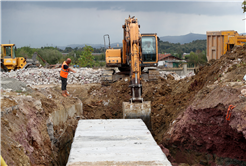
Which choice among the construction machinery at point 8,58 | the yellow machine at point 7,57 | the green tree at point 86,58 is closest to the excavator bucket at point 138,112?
the construction machinery at point 8,58

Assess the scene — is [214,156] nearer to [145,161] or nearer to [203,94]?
[203,94]

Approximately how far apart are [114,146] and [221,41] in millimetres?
9325

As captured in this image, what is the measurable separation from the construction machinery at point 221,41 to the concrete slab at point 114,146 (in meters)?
7.38

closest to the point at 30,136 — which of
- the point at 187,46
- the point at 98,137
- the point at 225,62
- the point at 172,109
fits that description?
the point at 98,137

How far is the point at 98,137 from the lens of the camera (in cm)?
505

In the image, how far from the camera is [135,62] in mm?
8414

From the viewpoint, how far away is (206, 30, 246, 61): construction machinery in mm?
10766

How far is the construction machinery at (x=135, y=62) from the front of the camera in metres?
7.80

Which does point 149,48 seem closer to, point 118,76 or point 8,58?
point 118,76

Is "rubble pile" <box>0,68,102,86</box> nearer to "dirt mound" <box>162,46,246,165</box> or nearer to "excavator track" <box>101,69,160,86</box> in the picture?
"excavator track" <box>101,69,160,86</box>

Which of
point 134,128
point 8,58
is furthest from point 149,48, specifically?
point 8,58

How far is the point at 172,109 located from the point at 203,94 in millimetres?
2079

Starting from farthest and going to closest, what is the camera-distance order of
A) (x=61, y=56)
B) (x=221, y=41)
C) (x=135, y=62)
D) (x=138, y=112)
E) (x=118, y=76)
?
(x=61, y=56), (x=118, y=76), (x=221, y=41), (x=135, y=62), (x=138, y=112)

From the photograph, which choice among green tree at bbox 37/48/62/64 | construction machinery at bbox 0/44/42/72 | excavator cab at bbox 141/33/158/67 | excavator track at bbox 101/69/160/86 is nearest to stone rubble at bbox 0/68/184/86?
excavator track at bbox 101/69/160/86
